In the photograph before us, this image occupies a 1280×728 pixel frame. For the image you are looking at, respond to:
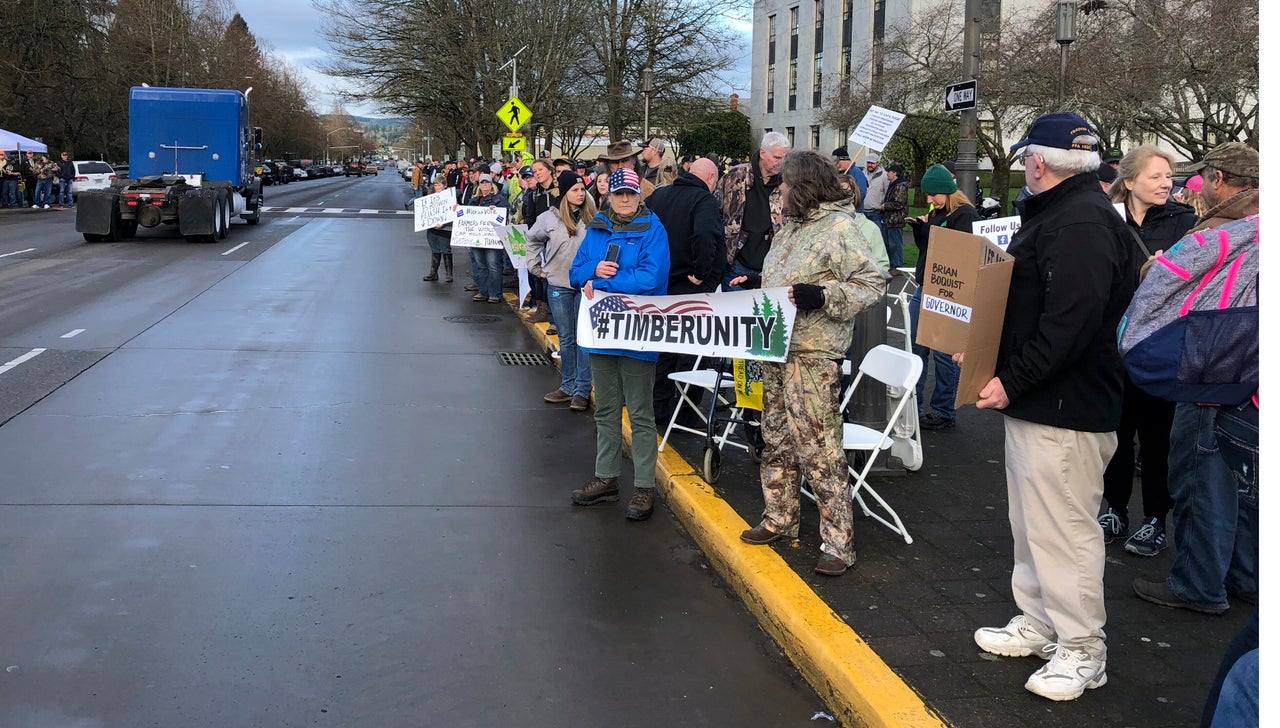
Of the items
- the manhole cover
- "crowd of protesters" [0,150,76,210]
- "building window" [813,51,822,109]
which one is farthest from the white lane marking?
"building window" [813,51,822,109]

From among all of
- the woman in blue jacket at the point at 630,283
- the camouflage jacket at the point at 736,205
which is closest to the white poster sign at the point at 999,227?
the camouflage jacket at the point at 736,205

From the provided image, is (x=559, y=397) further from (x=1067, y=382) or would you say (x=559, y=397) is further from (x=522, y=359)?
(x=1067, y=382)

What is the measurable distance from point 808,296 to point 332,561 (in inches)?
103

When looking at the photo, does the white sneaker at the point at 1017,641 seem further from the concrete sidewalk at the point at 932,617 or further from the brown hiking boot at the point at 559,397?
the brown hiking boot at the point at 559,397

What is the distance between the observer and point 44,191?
127 ft

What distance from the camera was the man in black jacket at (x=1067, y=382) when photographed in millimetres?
3727

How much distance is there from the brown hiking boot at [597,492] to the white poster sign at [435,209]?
9873mm

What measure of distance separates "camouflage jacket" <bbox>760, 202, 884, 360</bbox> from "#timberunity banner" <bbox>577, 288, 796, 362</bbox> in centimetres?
25

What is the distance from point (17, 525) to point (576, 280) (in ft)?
10.5

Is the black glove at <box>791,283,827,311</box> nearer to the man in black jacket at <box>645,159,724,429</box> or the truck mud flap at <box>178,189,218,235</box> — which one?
the man in black jacket at <box>645,159,724,429</box>

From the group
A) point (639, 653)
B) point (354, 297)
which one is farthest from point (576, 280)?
point (354, 297)

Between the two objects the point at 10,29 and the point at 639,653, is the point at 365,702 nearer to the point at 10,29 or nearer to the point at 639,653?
the point at 639,653

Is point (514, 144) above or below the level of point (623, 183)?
above

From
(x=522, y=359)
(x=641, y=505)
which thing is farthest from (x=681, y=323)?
(x=522, y=359)
